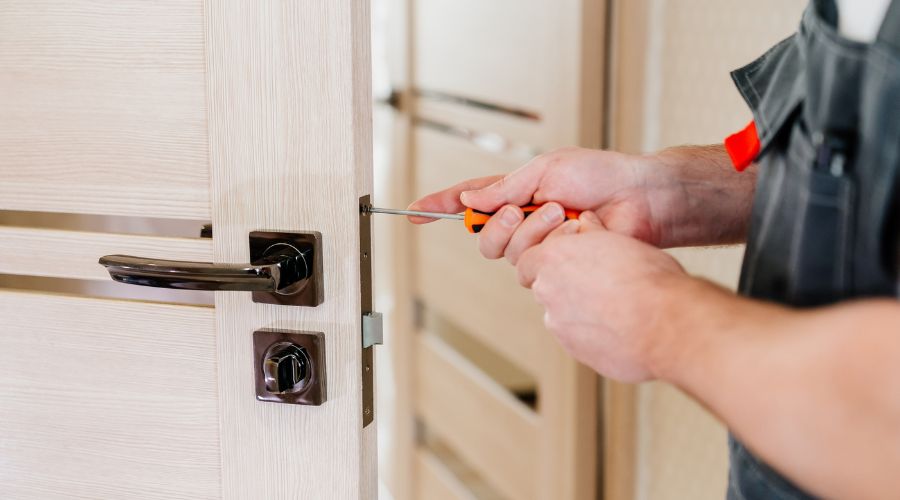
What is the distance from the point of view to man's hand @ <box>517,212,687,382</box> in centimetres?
62

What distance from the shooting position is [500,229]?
0.82m

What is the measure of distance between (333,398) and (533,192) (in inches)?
11.0

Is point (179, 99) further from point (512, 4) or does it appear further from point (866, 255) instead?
point (512, 4)

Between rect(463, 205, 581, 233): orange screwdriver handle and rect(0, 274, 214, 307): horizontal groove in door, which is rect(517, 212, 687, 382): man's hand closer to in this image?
rect(463, 205, 581, 233): orange screwdriver handle

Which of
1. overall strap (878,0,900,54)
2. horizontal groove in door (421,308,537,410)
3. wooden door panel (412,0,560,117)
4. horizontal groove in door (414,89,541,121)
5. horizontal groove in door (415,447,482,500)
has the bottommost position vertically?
horizontal groove in door (415,447,482,500)

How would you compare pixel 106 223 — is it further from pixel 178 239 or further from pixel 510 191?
pixel 510 191

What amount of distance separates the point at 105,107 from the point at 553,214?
397 mm

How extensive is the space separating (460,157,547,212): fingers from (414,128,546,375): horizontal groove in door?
741 millimetres

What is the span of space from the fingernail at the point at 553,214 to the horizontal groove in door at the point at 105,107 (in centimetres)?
29

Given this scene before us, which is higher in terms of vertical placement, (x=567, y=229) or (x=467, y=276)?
(x=567, y=229)

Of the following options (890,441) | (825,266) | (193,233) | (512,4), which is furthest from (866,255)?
(512,4)

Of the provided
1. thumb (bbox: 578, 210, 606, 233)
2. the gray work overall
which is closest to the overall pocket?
the gray work overall

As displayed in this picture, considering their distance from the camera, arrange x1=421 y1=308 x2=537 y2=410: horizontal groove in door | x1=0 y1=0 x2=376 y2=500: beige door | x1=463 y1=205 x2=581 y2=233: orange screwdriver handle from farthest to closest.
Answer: x1=421 y1=308 x2=537 y2=410: horizontal groove in door, x1=463 y1=205 x2=581 y2=233: orange screwdriver handle, x1=0 y1=0 x2=376 y2=500: beige door

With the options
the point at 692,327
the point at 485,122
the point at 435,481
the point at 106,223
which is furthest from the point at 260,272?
the point at 435,481
